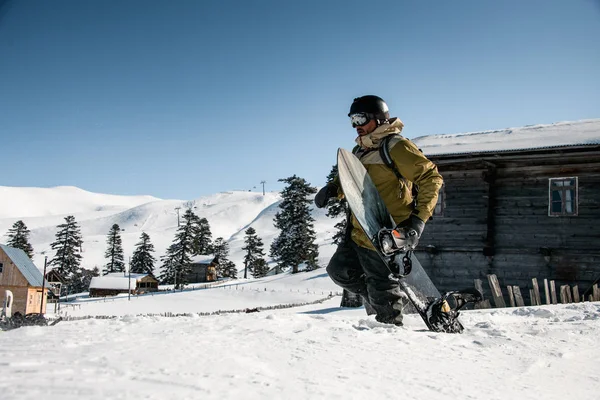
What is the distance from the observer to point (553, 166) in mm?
14344

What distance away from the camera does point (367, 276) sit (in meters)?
4.18

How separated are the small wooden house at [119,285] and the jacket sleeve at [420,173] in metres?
62.3

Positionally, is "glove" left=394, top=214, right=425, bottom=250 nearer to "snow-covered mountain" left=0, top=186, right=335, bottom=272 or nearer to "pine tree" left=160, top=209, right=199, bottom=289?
"pine tree" left=160, top=209, right=199, bottom=289

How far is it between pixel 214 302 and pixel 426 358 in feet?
113

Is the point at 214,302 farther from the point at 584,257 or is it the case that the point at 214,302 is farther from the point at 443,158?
the point at 584,257

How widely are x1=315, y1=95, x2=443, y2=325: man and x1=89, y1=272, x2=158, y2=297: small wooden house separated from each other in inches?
2424

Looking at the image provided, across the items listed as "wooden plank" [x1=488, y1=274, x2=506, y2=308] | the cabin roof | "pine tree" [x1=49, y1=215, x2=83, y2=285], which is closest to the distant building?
"pine tree" [x1=49, y1=215, x2=83, y2=285]

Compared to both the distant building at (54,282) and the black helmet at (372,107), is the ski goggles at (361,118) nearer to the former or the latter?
the black helmet at (372,107)

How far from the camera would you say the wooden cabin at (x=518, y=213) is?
13.8m

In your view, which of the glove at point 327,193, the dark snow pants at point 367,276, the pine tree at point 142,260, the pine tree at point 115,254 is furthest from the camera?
the pine tree at point 115,254

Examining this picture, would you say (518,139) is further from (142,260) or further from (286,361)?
(142,260)

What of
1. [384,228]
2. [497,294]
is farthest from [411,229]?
[497,294]

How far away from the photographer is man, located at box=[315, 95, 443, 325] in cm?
389

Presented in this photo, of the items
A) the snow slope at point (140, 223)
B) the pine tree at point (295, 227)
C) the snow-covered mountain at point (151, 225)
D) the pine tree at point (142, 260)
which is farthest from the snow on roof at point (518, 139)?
the snow slope at point (140, 223)
